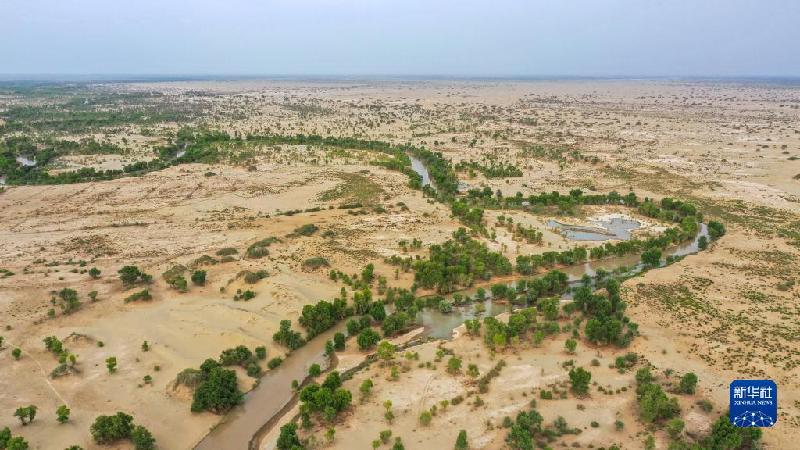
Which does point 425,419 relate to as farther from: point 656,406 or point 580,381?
point 656,406

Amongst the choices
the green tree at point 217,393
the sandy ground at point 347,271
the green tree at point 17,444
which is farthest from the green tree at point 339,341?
the green tree at point 17,444

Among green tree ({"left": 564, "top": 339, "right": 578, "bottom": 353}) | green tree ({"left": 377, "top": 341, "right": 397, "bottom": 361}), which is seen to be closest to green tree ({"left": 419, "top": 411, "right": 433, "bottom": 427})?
green tree ({"left": 377, "top": 341, "right": 397, "bottom": 361})

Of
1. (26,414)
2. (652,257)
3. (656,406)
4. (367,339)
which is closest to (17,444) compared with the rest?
(26,414)

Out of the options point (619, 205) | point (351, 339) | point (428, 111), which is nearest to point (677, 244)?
point (619, 205)

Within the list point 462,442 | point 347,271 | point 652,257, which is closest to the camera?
point 462,442

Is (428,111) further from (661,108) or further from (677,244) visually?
(677,244)

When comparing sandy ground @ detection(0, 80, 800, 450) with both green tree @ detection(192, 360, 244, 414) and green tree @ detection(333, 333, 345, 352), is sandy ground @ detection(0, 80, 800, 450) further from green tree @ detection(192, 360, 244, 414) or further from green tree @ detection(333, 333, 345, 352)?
green tree @ detection(333, 333, 345, 352)
